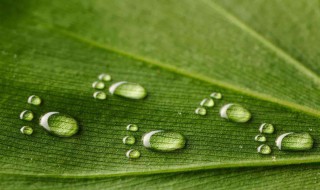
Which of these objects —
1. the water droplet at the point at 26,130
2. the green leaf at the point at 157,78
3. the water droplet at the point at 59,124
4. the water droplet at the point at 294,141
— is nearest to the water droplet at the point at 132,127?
the green leaf at the point at 157,78

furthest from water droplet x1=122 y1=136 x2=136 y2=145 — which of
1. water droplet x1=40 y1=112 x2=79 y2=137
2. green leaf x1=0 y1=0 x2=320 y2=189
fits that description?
water droplet x1=40 y1=112 x2=79 y2=137

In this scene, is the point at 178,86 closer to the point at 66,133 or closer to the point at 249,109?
the point at 249,109

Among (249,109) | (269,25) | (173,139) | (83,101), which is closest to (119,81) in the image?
(83,101)

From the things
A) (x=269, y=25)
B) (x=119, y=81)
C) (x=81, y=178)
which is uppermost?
Result: (x=269, y=25)

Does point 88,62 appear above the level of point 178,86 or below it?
above

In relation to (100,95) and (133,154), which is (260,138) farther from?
(100,95)

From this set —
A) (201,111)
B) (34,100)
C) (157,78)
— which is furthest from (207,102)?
(34,100)

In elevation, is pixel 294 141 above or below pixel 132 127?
below
